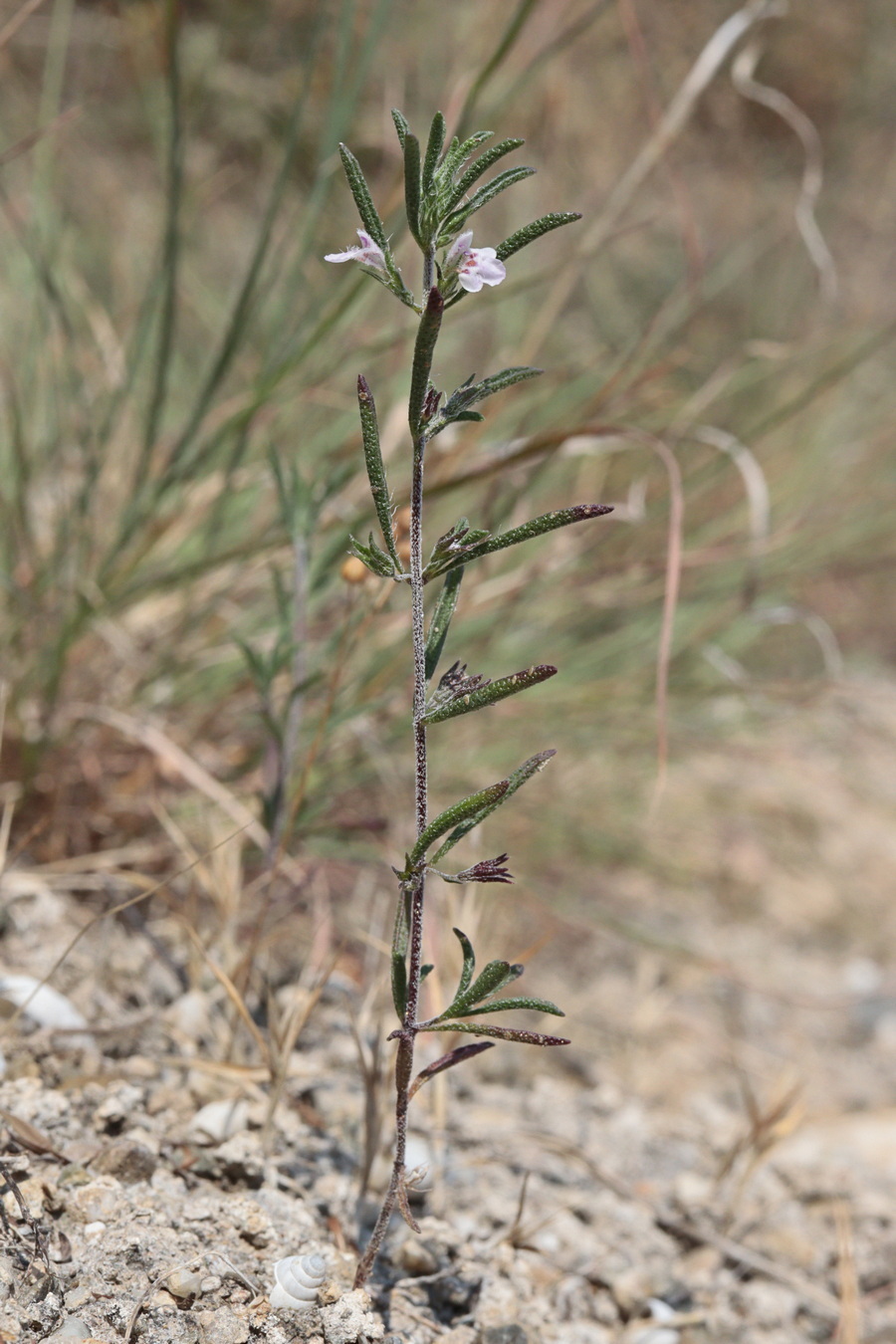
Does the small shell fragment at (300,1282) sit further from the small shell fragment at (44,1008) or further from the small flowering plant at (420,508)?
the small shell fragment at (44,1008)

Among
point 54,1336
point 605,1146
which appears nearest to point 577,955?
point 605,1146

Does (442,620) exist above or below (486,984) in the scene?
above

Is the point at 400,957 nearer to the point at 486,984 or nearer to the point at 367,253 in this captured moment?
the point at 486,984

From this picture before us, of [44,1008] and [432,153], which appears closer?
[432,153]

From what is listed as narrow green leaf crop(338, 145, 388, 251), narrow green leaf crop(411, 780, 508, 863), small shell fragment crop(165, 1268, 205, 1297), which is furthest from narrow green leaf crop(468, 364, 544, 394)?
small shell fragment crop(165, 1268, 205, 1297)

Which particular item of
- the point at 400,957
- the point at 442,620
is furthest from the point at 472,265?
the point at 400,957

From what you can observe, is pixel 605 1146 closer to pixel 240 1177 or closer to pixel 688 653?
pixel 240 1177

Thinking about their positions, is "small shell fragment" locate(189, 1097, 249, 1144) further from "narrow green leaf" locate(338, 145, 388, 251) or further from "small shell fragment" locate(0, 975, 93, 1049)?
"narrow green leaf" locate(338, 145, 388, 251)

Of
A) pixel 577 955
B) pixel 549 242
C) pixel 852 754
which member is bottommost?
pixel 577 955
